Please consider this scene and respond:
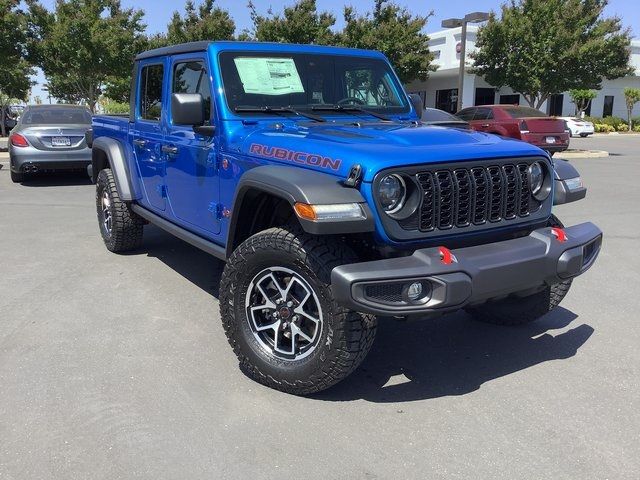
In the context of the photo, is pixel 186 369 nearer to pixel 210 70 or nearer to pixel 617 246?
pixel 210 70

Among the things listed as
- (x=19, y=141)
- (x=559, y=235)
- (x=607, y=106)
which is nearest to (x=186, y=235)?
(x=559, y=235)

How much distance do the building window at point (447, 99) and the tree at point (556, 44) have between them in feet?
46.8

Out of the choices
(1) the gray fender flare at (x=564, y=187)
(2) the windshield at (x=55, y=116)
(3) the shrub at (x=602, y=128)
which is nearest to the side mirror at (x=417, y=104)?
(1) the gray fender flare at (x=564, y=187)

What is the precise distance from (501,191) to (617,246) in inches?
159

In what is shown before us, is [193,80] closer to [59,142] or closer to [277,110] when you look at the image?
[277,110]

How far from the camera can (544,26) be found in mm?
21812

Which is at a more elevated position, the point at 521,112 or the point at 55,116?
the point at 55,116

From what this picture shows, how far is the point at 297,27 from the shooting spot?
22.0 meters

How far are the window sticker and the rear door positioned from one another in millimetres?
948

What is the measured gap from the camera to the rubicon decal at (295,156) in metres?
3.01

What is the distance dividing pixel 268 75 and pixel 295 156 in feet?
3.80

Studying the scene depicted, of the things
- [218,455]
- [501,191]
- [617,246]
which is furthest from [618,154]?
[218,455]

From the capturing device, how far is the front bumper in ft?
8.77

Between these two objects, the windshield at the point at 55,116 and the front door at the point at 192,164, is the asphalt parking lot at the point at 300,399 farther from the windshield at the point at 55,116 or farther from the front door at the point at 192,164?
the windshield at the point at 55,116
